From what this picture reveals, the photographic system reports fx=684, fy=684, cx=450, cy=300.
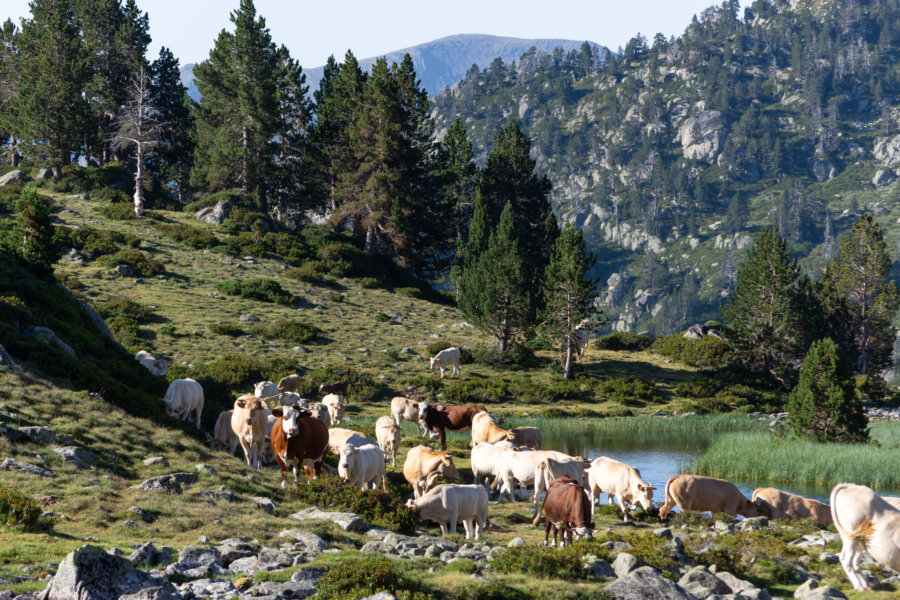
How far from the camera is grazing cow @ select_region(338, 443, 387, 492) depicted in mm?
17609

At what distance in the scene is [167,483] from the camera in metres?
14.5

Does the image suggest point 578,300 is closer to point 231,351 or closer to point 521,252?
point 521,252

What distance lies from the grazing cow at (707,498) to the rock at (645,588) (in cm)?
885

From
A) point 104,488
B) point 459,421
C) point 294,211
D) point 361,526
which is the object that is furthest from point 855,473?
point 294,211

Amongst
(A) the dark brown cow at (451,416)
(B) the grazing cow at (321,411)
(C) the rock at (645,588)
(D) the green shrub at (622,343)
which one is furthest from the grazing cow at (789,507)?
(D) the green shrub at (622,343)

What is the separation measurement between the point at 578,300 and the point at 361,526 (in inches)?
1467

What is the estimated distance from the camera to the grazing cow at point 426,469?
1842 cm

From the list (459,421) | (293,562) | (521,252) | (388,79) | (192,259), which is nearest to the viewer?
(293,562)

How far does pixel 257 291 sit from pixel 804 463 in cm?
4034

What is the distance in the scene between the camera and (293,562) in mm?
10812

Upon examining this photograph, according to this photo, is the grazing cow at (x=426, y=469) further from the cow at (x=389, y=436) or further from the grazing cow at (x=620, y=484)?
the grazing cow at (x=620, y=484)

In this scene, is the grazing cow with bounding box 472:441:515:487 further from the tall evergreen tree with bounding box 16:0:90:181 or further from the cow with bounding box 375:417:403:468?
the tall evergreen tree with bounding box 16:0:90:181

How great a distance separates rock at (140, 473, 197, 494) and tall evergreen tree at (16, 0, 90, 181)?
6959 centimetres

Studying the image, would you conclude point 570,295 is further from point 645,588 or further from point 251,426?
point 645,588
